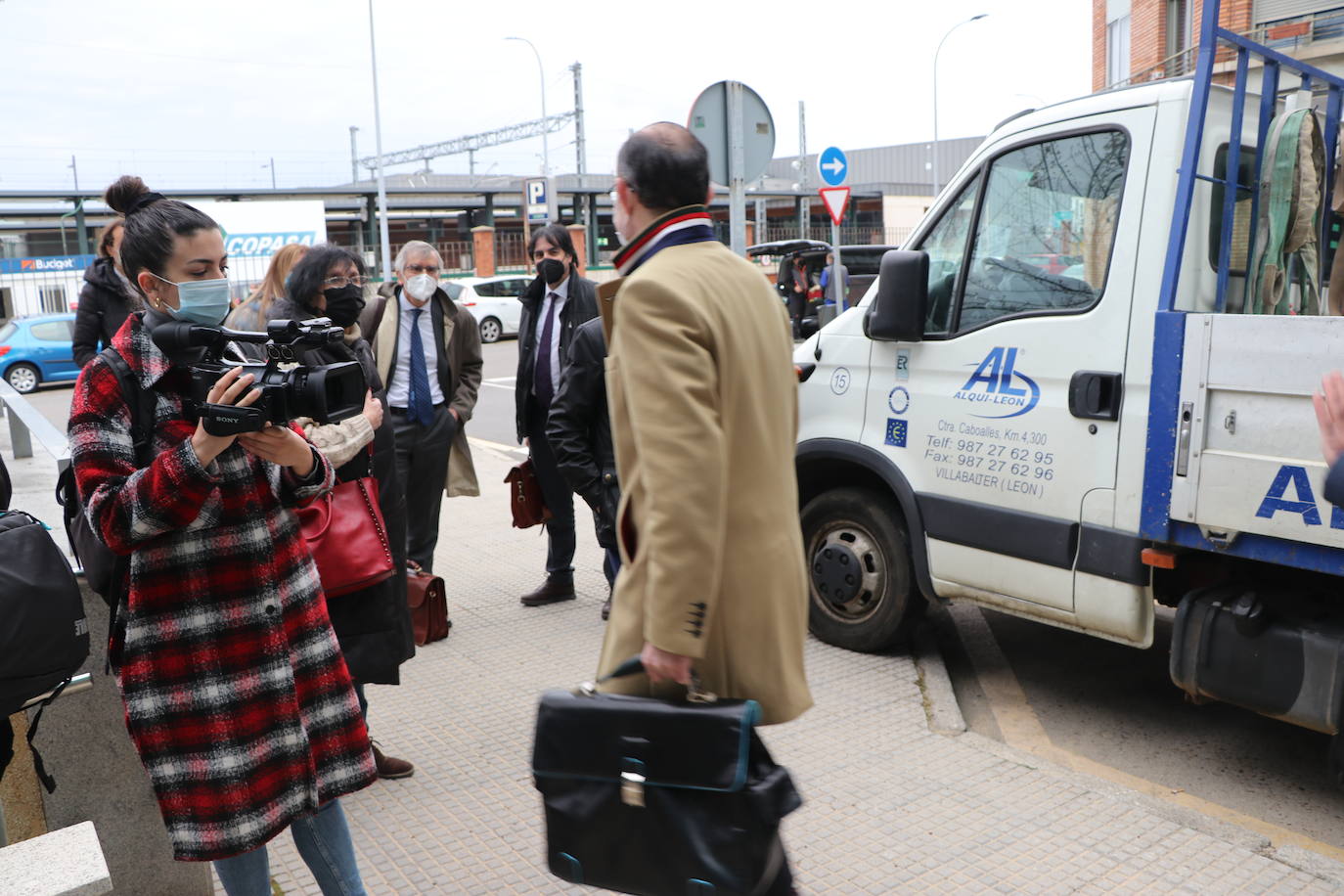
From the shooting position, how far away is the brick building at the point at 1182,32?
4891 millimetres

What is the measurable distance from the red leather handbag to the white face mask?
6.42ft

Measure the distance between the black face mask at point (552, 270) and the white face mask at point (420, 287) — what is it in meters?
0.64

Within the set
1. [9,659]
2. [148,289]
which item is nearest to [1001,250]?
[148,289]

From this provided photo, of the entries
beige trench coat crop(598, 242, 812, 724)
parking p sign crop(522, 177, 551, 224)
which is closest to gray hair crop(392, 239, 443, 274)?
beige trench coat crop(598, 242, 812, 724)

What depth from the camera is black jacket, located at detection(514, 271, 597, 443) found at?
5.77m

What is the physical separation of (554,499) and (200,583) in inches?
148

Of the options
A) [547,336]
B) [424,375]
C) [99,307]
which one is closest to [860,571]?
[547,336]

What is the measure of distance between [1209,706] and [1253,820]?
1.07 m

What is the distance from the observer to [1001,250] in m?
4.61

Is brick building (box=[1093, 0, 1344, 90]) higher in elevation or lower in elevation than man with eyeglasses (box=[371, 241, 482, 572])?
higher

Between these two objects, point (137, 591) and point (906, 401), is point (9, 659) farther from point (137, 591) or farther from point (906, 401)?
point (906, 401)

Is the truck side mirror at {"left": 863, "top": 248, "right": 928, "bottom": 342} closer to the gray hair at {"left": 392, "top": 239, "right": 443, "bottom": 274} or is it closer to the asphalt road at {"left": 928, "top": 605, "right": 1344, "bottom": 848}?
the asphalt road at {"left": 928, "top": 605, "right": 1344, "bottom": 848}

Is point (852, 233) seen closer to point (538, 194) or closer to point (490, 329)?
point (538, 194)

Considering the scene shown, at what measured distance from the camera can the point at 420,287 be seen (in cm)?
525
